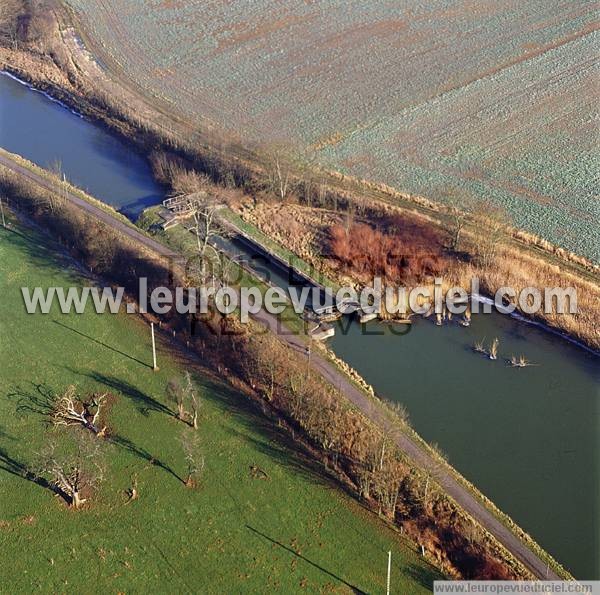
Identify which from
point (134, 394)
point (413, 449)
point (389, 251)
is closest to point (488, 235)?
point (389, 251)

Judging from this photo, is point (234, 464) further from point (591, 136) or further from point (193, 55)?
point (193, 55)

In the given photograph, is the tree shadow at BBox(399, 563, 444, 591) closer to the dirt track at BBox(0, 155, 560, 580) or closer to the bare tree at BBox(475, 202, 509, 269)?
the dirt track at BBox(0, 155, 560, 580)

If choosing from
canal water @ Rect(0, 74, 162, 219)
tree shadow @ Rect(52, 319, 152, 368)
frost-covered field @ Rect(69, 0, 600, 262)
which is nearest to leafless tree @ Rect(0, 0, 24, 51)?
frost-covered field @ Rect(69, 0, 600, 262)

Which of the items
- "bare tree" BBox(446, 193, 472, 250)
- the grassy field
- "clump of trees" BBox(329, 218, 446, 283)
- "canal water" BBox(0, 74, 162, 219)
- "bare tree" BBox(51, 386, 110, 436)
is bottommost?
the grassy field

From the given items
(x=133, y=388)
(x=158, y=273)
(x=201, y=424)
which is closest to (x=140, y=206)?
(x=158, y=273)

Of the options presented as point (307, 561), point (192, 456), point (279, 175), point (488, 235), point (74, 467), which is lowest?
point (307, 561)

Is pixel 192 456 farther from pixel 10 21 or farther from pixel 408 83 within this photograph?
pixel 10 21
